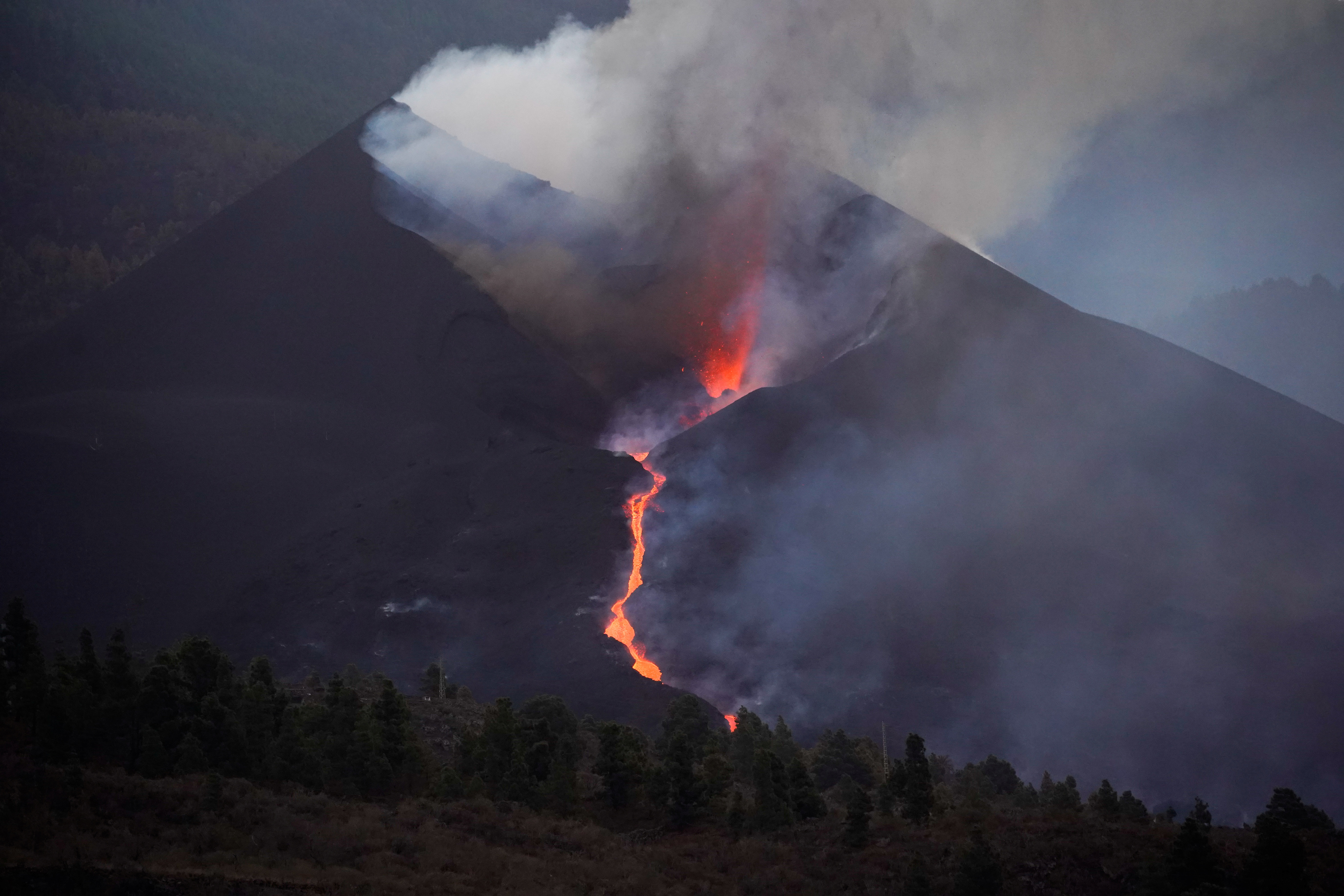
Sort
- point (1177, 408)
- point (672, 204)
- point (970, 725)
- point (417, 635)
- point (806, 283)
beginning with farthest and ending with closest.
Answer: point (672, 204) → point (806, 283) → point (1177, 408) → point (417, 635) → point (970, 725)

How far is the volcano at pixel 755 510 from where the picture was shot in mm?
53844

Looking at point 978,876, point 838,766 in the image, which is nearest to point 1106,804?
point 978,876

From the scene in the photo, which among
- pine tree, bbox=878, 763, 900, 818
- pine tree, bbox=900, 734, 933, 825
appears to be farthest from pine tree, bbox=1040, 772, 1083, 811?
pine tree, bbox=878, 763, 900, 818

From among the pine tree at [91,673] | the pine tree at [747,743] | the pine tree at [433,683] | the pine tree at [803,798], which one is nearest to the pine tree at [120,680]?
the pine tree at [91,673]

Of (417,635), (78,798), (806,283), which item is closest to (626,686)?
(417,635)

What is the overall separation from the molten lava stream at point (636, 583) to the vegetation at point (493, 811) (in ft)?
37.1

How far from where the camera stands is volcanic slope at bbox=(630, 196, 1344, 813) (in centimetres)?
5206

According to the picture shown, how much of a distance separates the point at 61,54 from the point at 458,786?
6995 inches

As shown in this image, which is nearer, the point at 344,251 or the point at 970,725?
the point at 970,725

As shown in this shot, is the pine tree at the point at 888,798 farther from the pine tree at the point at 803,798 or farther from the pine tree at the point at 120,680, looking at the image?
→ the pine tree at the point at 120,680

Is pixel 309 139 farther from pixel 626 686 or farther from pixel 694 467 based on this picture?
pixel 626 686

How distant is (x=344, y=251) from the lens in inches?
3231

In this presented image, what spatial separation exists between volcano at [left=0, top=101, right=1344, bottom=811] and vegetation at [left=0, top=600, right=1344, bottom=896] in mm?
11279

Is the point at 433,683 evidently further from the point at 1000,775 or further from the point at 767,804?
the point at 767,804
